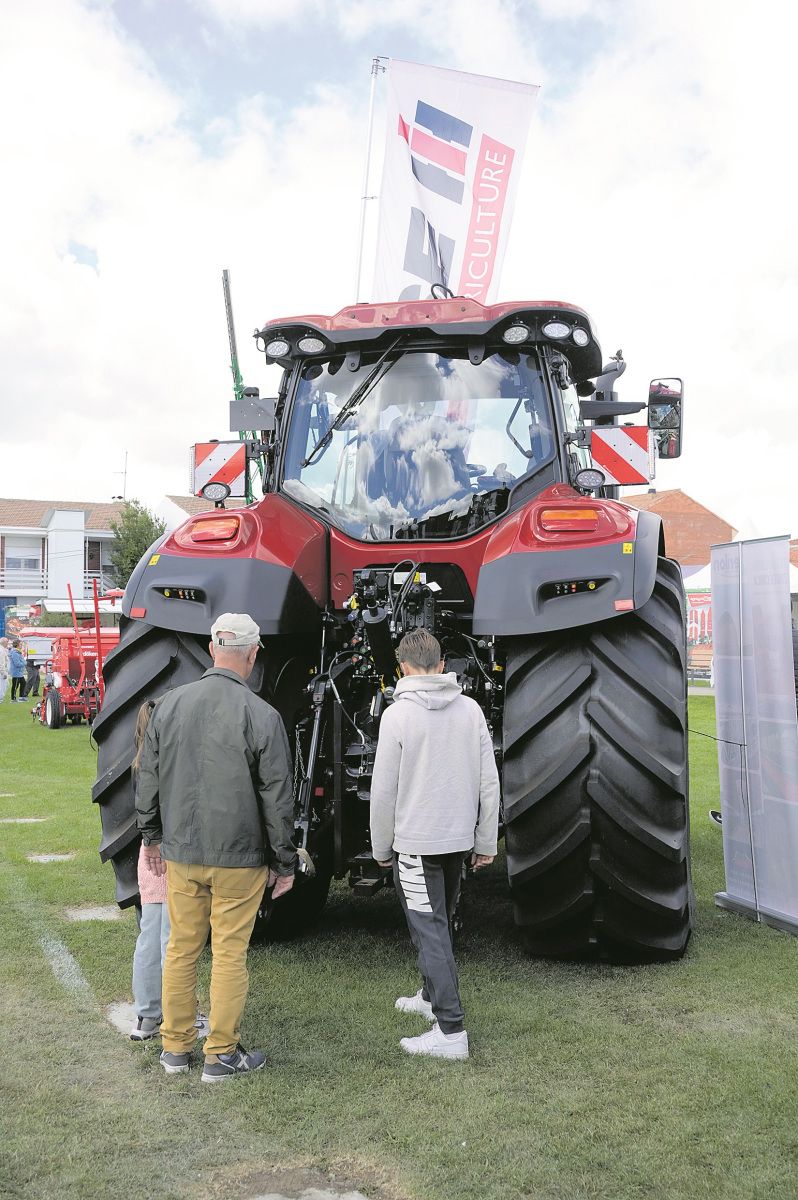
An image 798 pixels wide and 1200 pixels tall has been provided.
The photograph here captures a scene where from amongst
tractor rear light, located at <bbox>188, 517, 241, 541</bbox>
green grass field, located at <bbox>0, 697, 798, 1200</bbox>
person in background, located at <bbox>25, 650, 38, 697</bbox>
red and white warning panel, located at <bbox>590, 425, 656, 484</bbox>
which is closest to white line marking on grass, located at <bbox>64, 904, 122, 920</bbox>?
green grass field, located at <bbox>0, 697, 798, 1200</bbox>

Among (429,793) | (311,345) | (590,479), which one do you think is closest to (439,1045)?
(429,793)

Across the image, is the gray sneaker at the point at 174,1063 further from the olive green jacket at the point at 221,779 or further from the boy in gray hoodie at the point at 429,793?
the boy in gray hoodie at the point at 429,793

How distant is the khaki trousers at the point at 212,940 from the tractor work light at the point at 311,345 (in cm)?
249

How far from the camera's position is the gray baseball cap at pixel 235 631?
12.3 ft

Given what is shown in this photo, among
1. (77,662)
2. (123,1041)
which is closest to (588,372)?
(123,1041)

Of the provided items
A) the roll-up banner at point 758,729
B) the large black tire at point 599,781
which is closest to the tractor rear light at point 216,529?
the large black tire at point 599,781

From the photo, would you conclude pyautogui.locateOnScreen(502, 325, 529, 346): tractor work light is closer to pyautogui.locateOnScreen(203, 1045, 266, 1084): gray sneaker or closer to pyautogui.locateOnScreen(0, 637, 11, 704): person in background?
pyautogui.locateOnScreen(203, 1045, 266, 1084): gray sneaker

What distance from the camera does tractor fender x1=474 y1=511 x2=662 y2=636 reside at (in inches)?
159

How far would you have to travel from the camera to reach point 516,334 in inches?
189

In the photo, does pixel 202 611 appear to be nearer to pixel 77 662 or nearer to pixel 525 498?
pixel 525 498

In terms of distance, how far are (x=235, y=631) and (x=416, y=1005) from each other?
1.59 metres

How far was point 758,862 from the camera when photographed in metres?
5.31

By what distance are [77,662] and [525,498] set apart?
14.5m

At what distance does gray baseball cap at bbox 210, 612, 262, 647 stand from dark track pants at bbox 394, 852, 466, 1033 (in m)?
0.96
